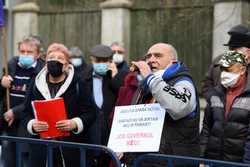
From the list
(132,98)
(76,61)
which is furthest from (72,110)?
(76,61)

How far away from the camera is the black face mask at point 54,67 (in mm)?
5316

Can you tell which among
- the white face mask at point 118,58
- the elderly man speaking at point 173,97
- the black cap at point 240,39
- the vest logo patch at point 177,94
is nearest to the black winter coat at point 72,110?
the elderly man speaking at point 173,97

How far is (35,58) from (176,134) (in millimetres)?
2434

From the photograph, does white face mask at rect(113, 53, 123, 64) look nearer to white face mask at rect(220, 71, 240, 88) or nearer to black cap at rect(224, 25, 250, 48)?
black cap at rect(224, 25, 250, 48)

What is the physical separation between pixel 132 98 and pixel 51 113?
0.72 m

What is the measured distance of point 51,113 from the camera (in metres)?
5.24

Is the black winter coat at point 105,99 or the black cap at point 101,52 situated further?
the black cap at point 101,52

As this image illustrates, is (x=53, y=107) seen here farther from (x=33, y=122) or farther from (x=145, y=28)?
(x=145, y=28)

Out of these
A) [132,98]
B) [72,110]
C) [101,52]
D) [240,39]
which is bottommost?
[72,110]

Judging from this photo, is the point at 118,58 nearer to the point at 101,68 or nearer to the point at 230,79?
the point at 101,68

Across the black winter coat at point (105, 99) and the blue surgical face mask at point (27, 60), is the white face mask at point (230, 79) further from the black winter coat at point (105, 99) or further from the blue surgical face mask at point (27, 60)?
the blue surgical face mask at point (27, 60)

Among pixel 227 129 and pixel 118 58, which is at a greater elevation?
pixel 118 58

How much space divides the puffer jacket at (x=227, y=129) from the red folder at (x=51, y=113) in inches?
49.4

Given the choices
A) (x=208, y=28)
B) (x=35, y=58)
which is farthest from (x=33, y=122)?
(x=208, y=28)
